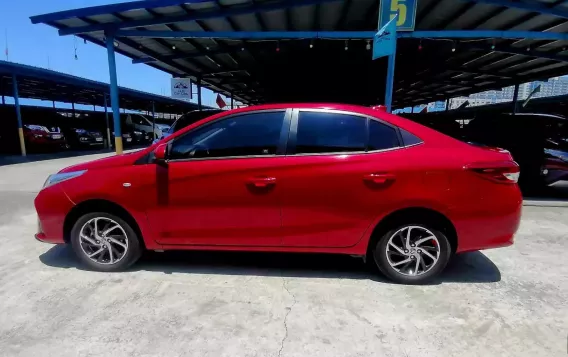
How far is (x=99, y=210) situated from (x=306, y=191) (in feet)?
6.75

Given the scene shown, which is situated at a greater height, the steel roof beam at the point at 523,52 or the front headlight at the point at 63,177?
the steel roof beam at the point at 523,52

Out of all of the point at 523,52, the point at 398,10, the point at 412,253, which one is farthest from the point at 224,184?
the point at 523,52

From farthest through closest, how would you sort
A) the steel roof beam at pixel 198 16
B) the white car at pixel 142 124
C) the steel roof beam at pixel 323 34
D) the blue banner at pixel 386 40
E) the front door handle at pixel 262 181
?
the white car at pixel 142 124, the steel roof beam at pixel 198 16, the steel roof beam at pixel 323 34, the blue banner at pixel 386 40, the front door handle at pixel 262 181

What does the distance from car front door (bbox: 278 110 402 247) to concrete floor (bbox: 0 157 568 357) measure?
54 cm

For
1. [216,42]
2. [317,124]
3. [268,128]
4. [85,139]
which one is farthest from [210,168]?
[85,139]

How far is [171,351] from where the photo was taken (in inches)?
90.2

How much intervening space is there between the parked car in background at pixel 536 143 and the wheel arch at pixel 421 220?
5.30 meters

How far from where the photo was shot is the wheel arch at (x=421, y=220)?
307cm

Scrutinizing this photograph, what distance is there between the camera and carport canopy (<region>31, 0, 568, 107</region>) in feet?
28.3

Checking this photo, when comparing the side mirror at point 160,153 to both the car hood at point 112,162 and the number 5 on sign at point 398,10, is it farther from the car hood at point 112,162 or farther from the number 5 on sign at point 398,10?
the number 5 on sign at point 398,10

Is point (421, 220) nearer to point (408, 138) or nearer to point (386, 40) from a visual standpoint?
point (408, 138)

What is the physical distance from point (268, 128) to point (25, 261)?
3085 millimetres

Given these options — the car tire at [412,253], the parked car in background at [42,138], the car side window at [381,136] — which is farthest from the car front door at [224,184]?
the parked car in background at [42,138]

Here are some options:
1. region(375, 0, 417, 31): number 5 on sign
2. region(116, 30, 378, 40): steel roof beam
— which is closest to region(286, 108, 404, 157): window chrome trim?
region(375, 0, 417, 31): number 5 on sign
